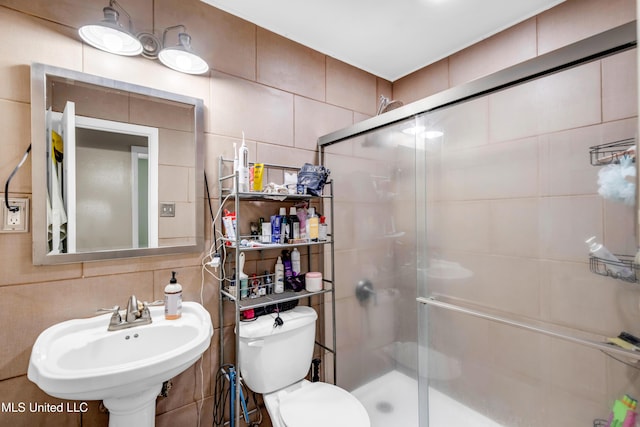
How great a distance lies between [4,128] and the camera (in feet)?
3.50

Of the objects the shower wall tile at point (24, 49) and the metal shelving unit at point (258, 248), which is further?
the metal shelving unit at point (258, 248)

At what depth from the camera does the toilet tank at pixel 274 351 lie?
140 cm

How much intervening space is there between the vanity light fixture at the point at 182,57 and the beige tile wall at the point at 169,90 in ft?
0.15

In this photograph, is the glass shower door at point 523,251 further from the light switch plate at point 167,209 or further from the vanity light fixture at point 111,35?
the vanity light fixture at point 111,35

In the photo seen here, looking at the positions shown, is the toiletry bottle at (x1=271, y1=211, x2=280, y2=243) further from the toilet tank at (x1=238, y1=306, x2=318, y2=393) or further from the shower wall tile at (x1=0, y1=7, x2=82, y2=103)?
the shower wall tile at (x1=0, y1=7, x2=82, y2=103)

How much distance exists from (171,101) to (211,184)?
0.42 m

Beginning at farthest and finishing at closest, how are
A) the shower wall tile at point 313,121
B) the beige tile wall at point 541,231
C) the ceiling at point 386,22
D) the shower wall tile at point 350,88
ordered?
the shower wall tile at point 350,88
the shower wall tile at point 313,121
the ceiling at point 386,22
the beige tile wall at point 541,231

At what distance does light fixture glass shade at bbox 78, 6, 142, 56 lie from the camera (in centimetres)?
113

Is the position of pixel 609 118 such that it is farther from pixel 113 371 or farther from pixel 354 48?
pixel 113 371

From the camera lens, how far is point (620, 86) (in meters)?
0.91

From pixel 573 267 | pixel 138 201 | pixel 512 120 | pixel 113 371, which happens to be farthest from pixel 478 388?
pixel 138 201

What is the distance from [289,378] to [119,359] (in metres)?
0.77

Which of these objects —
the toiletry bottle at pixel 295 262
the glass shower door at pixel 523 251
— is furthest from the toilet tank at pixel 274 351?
the glass shower door at pixel 523 251

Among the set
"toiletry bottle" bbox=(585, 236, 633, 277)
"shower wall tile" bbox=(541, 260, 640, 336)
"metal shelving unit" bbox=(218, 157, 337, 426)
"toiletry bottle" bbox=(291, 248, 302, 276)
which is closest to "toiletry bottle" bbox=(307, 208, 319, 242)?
"metal shelving unit" bbox=(218, 157, 337, 426)
